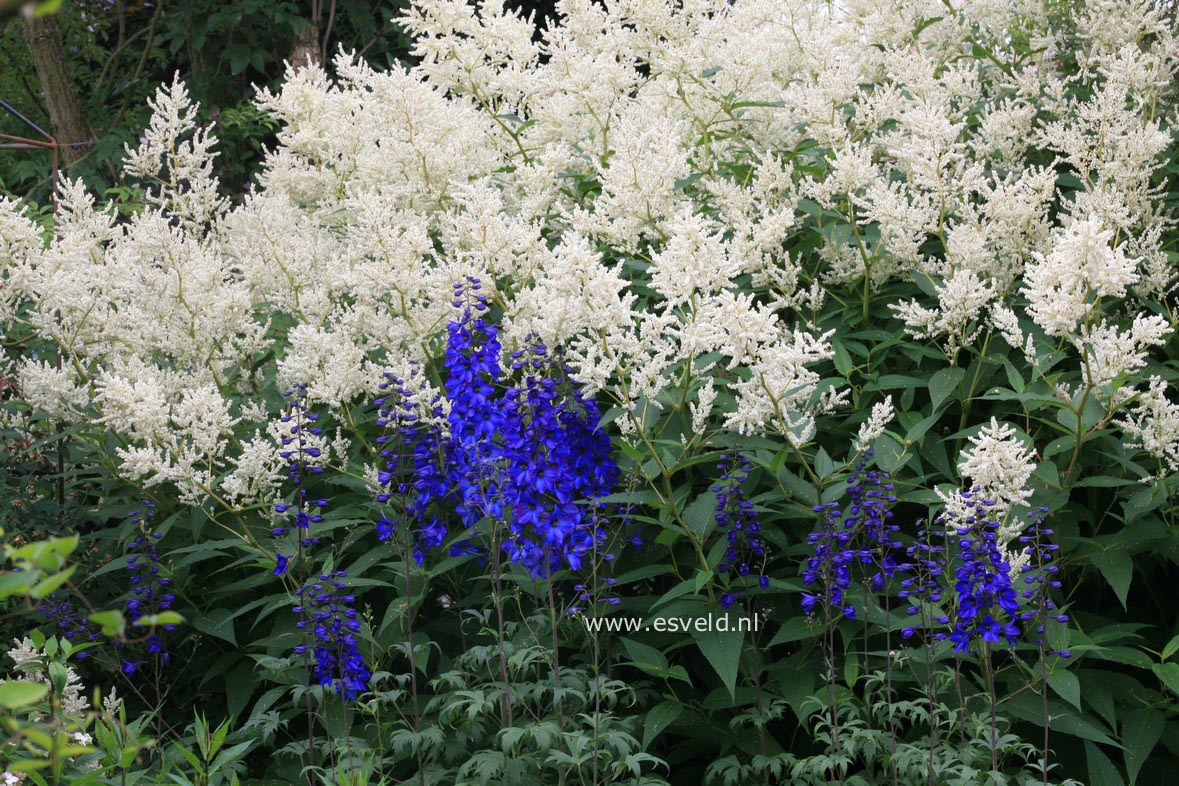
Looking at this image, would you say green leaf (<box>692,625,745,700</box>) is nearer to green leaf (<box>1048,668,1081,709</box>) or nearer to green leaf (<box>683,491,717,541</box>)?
green leaf (<box>683,491,717,541</box>)

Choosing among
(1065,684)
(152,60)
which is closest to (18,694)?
(1065,684)

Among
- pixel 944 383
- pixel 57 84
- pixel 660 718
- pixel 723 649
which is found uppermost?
pixel 57 84

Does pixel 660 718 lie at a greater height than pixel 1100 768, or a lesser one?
greater

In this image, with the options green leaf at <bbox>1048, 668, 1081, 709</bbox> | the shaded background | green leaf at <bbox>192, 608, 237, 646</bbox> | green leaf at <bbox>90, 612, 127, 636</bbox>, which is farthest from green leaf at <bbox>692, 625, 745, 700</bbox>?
the shaded background

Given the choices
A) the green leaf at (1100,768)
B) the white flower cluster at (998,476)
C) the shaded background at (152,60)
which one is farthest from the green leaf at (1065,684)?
the shaded background at (152,60)

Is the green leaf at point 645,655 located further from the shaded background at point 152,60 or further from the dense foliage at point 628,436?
the shaded background at point 152,60

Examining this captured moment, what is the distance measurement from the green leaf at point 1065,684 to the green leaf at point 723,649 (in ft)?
3.04

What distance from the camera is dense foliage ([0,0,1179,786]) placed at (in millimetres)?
3461

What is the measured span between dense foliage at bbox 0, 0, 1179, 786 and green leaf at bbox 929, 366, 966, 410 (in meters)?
0.02

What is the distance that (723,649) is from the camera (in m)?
3.60

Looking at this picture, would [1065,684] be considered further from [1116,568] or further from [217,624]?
[217,624]

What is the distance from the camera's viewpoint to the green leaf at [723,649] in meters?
3.49

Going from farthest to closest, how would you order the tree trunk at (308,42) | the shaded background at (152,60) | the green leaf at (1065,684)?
the shaded background at (152,60) → the tree trunk at (308,42) → the green leaf at (1065,684)

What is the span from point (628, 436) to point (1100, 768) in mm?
1820
